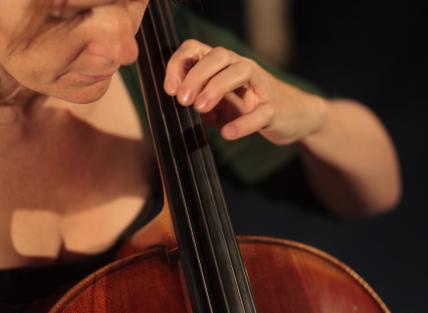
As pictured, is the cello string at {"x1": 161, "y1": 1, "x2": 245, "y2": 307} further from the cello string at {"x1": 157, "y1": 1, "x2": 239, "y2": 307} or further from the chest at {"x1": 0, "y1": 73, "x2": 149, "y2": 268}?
the chest at {"x1": 0, "y1": 73, "x2": 149, "y2": 268}

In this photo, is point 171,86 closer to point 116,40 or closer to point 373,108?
point 116,40

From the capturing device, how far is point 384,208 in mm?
900

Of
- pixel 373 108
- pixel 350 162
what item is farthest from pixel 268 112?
pixel 373 108

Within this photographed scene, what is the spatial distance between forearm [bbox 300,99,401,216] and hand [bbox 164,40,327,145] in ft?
0.30

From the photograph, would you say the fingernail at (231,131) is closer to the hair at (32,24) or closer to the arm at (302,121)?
the arm at (302,121)

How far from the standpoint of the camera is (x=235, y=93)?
1.85ft

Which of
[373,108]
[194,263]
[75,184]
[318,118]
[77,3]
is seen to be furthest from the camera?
[373,108]

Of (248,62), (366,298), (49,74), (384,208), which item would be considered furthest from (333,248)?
(49,74)

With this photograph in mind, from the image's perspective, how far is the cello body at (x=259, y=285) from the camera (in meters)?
0.49

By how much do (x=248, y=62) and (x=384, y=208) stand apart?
18.7 inches

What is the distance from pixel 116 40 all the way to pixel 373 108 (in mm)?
1060

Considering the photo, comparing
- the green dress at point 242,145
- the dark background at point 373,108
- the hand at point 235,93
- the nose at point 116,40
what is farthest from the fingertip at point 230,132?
the dark background at point 373,108

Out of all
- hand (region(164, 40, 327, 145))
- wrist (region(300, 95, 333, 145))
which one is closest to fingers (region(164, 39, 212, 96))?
hand (region(164, 40, 327, 145))

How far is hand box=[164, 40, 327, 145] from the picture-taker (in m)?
0.47
